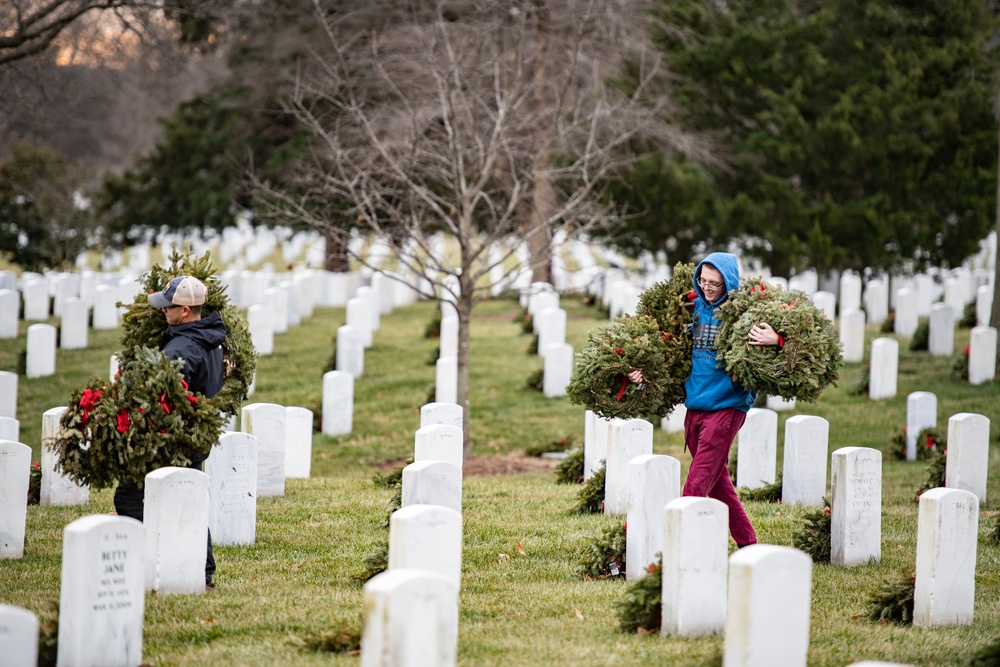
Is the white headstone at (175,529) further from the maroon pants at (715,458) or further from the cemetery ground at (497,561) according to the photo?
the maroon pants at (715,458)

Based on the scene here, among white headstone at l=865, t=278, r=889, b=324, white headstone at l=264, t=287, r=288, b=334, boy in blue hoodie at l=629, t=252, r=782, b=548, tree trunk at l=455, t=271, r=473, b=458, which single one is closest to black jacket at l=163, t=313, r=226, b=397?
boy in blue hoodie at l=629, t=252, r=782, b=548

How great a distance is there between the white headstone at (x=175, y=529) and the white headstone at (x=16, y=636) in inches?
70.9

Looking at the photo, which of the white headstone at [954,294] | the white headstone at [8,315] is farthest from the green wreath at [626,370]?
the white headstone at [954,294]

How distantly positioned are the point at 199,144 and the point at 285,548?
68.3 feet

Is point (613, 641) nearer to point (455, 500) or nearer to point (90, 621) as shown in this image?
point (455, 500)

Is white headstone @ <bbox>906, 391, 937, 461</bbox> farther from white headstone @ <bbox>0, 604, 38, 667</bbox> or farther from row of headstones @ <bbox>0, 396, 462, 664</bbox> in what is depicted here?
white headstone @ <bbox>0, 604, 38, 667</bbox>

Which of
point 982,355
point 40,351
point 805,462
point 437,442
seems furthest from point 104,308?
point 805,462

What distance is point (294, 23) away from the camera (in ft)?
82.0

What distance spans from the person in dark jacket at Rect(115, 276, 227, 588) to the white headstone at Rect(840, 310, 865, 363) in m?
12.1

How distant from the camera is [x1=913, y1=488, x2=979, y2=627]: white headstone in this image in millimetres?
5875

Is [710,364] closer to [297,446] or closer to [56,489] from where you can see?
[56,489]

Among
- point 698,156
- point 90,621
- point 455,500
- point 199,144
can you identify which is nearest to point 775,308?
point 455,500

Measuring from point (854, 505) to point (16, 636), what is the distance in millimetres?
5120

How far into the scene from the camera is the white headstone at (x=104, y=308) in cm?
1961
